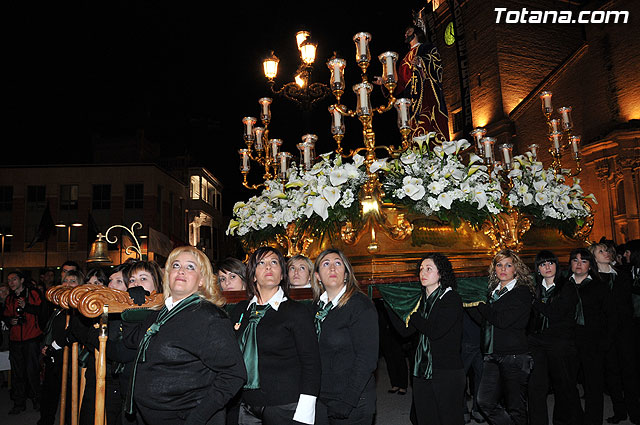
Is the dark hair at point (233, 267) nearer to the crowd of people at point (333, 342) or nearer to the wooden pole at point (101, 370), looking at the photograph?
the crowd of people at point (333, 342)

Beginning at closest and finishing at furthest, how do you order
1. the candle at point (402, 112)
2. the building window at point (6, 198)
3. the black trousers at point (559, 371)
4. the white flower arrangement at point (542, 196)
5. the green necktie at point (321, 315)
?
the green necktie at point (321, 315), the black trousers at point (559, 371), the candle at point (402, 112), the white flower arrangement at point (542, 196), the building window at point (6, 198)

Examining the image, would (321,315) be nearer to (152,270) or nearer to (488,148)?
(152,270)

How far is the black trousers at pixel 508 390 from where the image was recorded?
463 centimetres

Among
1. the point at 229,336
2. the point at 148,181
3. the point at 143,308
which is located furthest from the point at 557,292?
the point at 148,181

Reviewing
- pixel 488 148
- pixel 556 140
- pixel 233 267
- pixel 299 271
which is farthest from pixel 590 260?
pixel 233 267

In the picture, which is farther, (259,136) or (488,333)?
(259,136)

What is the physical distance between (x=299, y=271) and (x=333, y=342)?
164 centimetres

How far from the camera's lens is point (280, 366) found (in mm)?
3229

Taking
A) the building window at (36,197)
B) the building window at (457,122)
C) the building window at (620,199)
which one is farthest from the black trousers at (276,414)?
the building window at (36,197)

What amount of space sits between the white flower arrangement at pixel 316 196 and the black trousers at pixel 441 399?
1946 mm

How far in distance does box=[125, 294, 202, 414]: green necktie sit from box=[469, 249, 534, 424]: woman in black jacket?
3013 mm

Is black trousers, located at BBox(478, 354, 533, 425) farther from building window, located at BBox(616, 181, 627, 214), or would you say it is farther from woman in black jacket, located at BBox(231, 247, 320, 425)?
building window, located at BBox(616, 181, 627, 214)

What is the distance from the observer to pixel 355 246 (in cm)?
531

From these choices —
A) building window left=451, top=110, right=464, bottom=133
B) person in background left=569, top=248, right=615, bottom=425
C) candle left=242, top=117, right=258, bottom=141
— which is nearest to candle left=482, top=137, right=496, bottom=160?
person in background left=569, top=248, right=615, bottom=425
